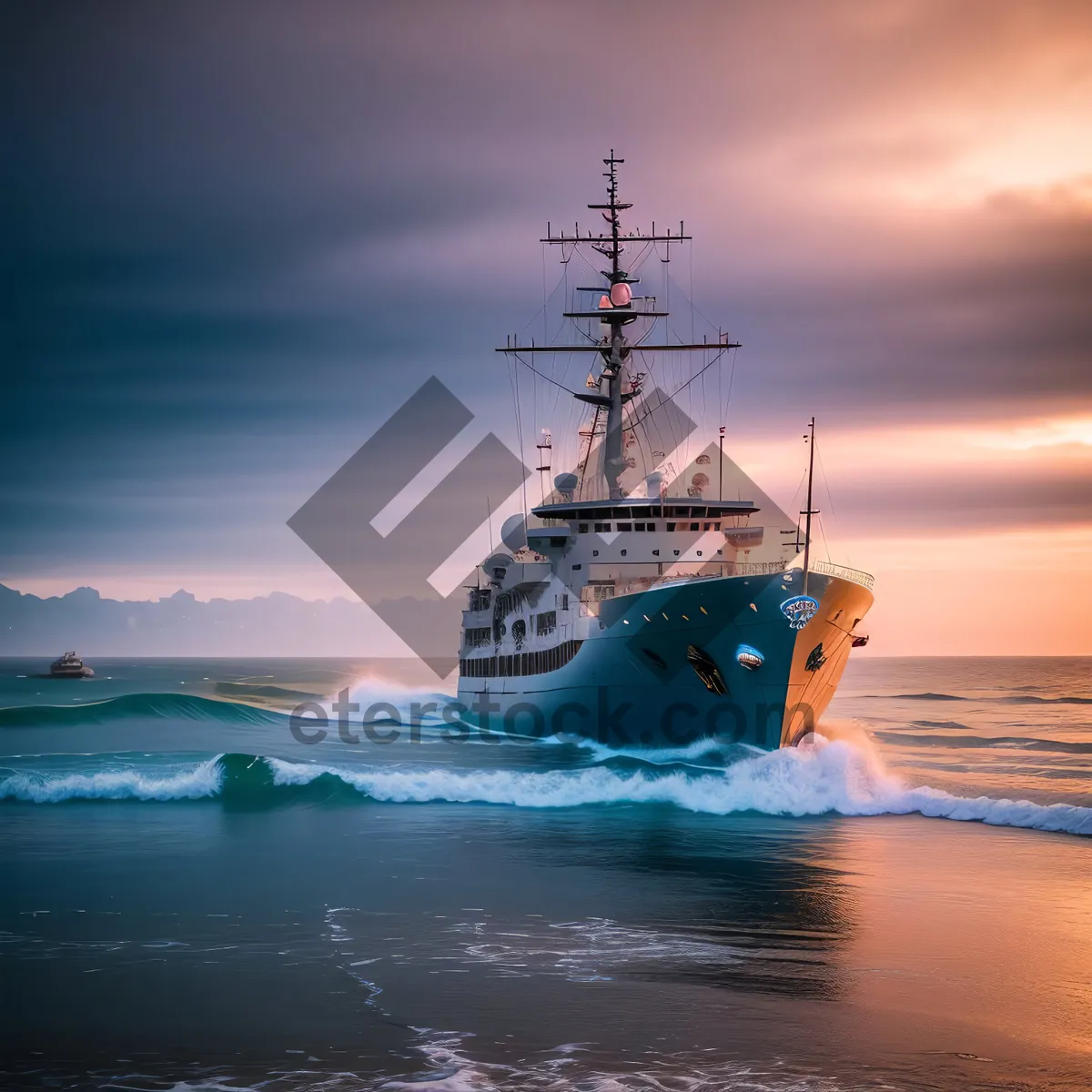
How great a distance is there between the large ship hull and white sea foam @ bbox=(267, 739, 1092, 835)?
1275 mm

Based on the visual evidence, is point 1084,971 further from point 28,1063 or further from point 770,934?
Answer: point 28,1063

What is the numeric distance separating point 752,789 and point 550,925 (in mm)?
13142

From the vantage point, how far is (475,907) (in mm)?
18266

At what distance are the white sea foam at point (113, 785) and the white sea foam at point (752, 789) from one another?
1.94 metres

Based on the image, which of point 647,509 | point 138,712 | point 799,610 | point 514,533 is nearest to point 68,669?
point 138,712

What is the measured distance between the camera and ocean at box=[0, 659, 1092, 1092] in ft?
38.7

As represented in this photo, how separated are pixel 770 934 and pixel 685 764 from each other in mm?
13900

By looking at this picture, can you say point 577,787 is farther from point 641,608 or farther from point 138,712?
point 138,712

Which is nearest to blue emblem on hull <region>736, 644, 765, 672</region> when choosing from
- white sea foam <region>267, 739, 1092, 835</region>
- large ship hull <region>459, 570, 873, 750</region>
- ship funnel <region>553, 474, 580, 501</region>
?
large ship hull <region>459, 570, 873, 750</region>

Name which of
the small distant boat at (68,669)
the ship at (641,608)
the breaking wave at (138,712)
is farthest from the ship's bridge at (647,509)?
the small distant boat at (68,669)

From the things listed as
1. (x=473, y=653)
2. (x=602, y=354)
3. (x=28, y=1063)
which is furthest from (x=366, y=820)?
(x=473, y=653)

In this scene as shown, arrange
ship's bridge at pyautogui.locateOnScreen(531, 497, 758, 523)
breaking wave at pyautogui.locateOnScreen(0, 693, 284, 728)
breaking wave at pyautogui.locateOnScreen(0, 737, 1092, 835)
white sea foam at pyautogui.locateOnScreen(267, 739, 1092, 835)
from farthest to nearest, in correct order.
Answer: breaking wave at pyautogui.locateOnScreen(0, 693, 284, 728), ship's bridge at pyautogui.locateOnScreen(531, 497, 758, 523), breaking wave at pyautogui.locateOnScreen(0, 737, 1092, 835), white sea foam at pyautogui.locateOnScreen(267, 739, 1092, 835)

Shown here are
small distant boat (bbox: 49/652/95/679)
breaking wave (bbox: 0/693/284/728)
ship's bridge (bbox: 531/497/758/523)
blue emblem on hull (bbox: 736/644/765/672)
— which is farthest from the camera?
small distant boat (bbox: 49/652/95/679)

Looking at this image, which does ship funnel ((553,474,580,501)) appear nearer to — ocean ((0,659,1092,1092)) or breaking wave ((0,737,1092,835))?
ocean ((0,659,1092,1092))
